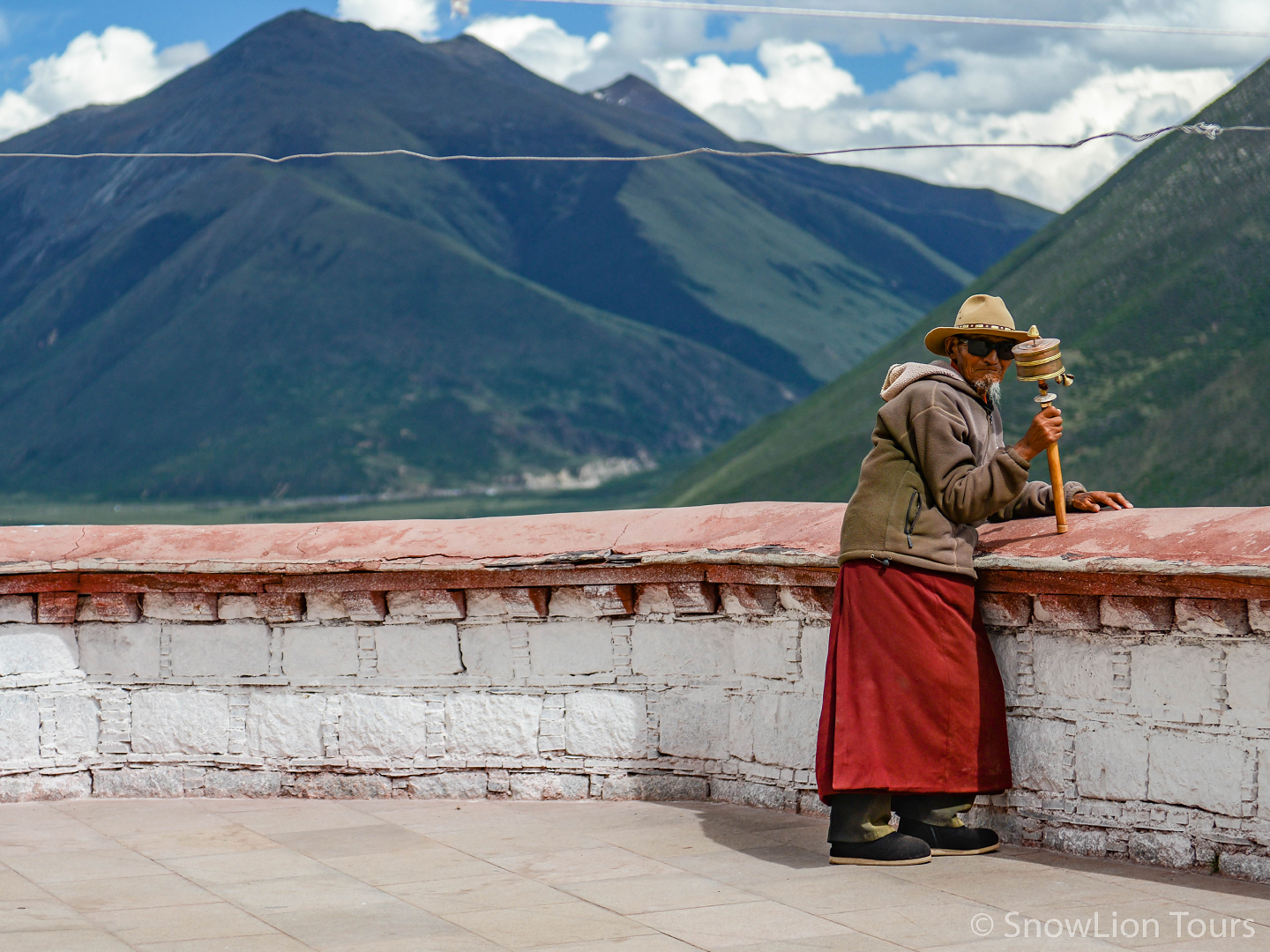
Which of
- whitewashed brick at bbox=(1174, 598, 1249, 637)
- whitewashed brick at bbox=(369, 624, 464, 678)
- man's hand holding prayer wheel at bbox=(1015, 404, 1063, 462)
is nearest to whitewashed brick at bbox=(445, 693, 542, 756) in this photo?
whitewashed brick at bbox=(369, 624, 464, 678)

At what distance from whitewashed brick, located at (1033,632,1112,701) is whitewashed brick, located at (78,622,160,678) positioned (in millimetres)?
3058

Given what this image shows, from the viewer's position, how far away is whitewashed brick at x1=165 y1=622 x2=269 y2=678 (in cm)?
Answer: 494

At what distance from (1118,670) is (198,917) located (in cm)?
249

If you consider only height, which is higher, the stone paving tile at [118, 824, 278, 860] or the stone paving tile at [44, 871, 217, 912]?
the stone paving tile at [44, 871, 217, 912]

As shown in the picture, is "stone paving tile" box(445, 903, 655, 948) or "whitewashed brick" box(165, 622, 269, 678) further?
"whitewashed brick" box(165, 622, 269, 678)

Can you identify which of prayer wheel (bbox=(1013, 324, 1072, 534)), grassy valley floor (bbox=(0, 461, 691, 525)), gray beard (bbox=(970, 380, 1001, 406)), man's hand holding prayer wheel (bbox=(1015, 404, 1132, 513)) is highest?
prayer wheel (bbox=(1013, 324, 1072, 534))

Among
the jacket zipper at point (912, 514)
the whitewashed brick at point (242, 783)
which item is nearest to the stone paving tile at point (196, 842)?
the whitewashed brick at point (242, 783)

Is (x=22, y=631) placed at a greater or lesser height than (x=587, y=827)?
greater

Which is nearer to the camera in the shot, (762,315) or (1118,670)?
(1118,670)

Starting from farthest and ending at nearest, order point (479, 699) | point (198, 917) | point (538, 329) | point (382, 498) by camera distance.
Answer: point (538, 329)
point (382, 498)
point (479, 699)
point (198, 917)

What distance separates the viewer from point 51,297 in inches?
3031

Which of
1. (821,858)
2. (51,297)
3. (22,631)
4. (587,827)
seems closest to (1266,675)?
(821,858)

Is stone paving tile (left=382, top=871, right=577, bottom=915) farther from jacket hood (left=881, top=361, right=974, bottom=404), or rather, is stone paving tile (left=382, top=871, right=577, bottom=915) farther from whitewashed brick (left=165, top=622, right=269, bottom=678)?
jacket hood (left=881, top=361, right=974, bottom=404)

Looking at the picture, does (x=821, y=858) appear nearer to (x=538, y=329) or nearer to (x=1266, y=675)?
(x=1266, y=675)
